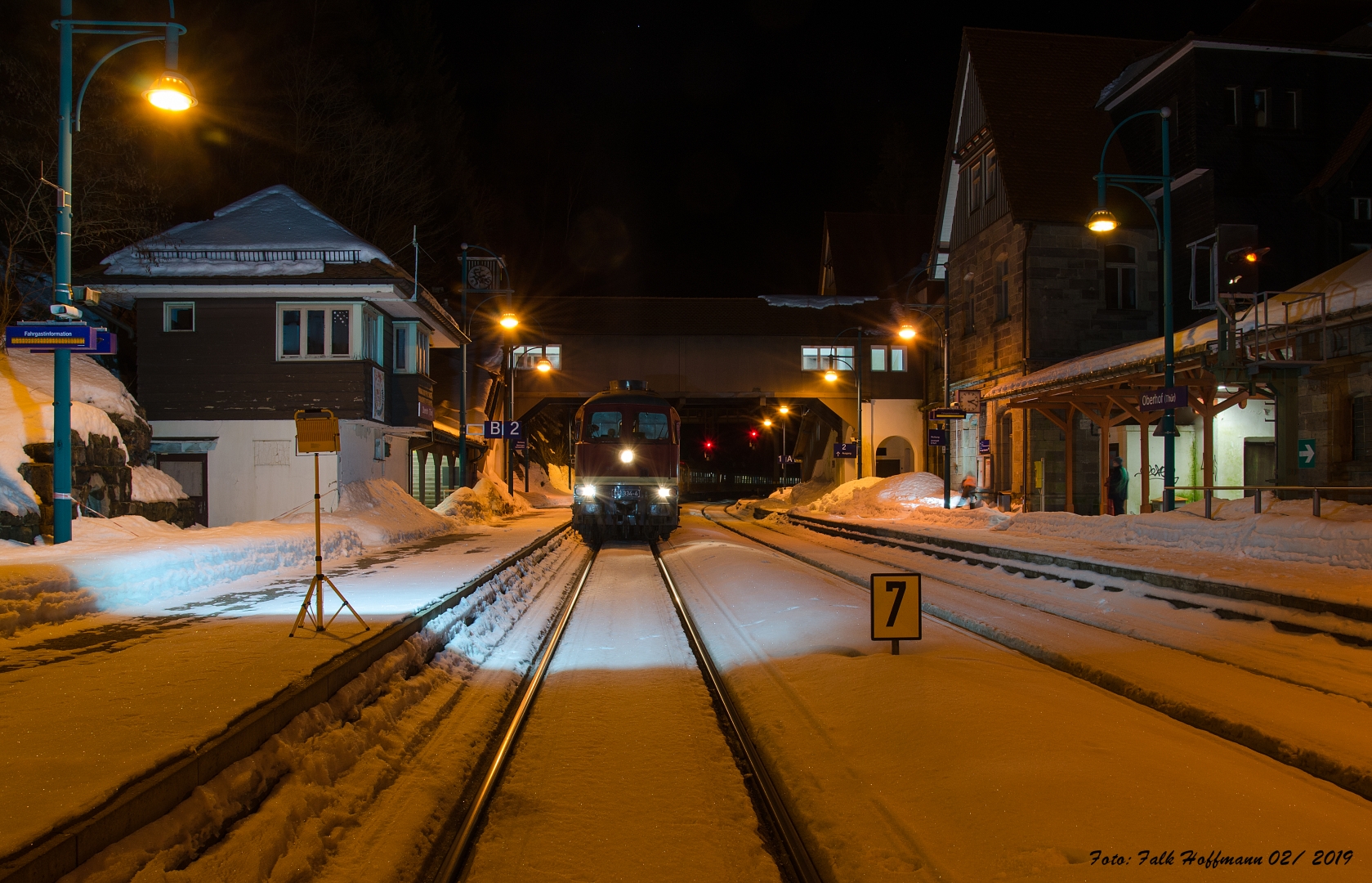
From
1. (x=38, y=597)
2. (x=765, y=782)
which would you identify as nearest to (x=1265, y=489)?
(x=765, y=782)

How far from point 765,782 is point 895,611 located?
340 cm

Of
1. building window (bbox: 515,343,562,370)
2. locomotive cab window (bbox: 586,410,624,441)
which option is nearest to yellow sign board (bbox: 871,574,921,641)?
locomotive cab window (bbox: 586,410,624,441)

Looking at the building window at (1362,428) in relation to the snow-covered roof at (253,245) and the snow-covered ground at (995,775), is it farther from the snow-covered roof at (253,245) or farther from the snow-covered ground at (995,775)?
the snow-covered roof at (253,245)

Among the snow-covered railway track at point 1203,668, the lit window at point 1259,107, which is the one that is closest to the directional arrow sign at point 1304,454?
the snow-covered railway track at point 1203,668

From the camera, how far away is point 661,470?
23.1 m

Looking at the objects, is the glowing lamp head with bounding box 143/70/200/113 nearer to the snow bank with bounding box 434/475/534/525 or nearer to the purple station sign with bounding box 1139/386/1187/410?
the snow bank with bounding box 434/475/534/525

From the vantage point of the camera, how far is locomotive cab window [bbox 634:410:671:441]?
23.2 metres

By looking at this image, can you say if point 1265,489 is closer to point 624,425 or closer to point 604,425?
point 624,425

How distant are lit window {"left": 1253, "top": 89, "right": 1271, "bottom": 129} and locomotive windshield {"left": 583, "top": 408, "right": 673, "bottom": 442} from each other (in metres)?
21.2

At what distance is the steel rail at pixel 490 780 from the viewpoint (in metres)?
4.26

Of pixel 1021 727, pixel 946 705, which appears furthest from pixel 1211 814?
pixel 946 705

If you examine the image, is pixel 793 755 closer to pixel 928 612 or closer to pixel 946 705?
pixel 946 705

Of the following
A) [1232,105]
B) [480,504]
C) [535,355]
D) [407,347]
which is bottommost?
[480,504]

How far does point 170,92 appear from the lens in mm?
11258
